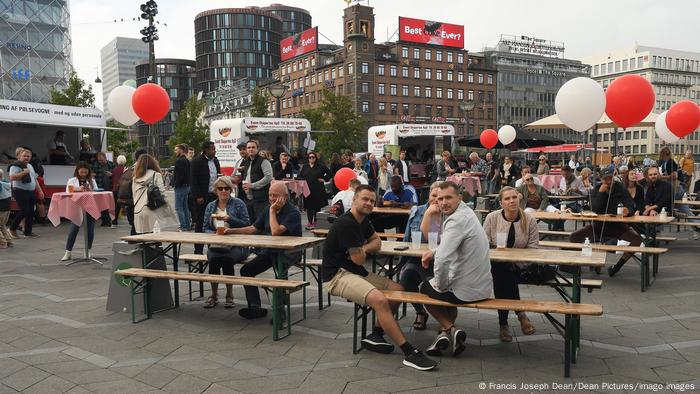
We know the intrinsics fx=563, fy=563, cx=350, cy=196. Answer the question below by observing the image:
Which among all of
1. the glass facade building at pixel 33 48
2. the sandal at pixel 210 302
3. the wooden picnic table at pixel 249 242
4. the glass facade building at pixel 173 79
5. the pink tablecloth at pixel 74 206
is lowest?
the sandal at pixel 210 302

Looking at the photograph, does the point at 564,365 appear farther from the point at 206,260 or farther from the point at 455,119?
the point at 455,119

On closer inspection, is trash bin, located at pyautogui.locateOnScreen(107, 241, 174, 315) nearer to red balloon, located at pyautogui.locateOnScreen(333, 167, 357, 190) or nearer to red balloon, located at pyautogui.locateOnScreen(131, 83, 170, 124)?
red balloon, located at pyautogui.locateOnScreen(333, 167, 357, 190)

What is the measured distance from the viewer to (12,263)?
28.3 feet

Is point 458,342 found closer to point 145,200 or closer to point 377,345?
point 377,345

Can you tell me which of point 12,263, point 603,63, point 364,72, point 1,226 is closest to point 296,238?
point 12,263

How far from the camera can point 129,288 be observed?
5.69 m

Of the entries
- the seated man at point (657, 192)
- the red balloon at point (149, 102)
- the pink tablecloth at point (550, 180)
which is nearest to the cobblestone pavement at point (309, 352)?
the seated man at point (657, 192)

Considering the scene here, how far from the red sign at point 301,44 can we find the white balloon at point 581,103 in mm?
80504

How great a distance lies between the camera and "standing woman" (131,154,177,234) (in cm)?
776

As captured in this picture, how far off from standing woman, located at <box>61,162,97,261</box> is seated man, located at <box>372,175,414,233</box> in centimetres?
443

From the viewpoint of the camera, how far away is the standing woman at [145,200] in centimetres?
776

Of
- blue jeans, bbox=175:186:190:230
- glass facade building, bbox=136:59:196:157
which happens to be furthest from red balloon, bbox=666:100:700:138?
glass facade building, bbox=136:59:196:157

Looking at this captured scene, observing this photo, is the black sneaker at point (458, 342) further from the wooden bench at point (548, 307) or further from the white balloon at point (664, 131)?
the white balloon at point (664, 131)

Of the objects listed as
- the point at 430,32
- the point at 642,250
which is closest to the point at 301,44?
the point at 430,32
